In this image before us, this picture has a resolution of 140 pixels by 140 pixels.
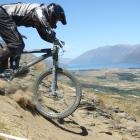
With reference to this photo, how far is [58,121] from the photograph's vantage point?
13523mm

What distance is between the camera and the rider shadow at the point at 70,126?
13.0 meters

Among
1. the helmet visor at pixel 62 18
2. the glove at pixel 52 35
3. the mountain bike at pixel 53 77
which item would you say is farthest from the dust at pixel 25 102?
the helmet visor at pixel 62 18

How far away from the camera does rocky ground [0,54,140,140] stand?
1003 centimetres

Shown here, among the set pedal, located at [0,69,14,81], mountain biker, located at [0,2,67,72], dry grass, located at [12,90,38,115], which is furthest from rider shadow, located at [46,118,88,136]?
mountain biker, located at [0,2,67,72]

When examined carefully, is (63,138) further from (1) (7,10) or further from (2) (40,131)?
(1) (7,10)

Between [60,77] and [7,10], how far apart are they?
9.04ft

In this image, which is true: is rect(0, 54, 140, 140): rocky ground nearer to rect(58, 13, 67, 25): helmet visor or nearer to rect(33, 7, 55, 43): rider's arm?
rect(33, 7, 55, 43): rider's arm

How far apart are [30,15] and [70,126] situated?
416 centimetres

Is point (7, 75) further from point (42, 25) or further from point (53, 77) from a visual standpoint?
point (42, 25)

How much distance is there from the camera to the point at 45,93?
46.7 ft

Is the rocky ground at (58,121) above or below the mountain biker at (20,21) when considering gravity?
below

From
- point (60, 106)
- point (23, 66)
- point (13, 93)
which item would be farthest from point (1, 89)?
point (60, 106)

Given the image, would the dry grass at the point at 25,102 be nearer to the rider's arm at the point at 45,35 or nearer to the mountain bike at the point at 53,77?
the mountain bike at the point at 53,77

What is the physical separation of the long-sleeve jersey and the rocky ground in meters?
2.20
